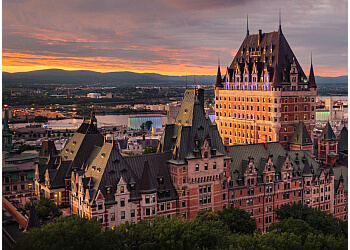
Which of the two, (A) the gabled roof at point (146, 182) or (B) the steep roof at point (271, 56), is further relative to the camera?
(B) the steep roof at point (271, 56)

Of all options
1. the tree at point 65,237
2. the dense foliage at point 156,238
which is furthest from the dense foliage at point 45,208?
the tree at point 65,237

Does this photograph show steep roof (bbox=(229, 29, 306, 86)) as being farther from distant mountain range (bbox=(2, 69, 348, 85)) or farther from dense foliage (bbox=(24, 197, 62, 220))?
dense foliage (bbox=(24, 197, 62, 220))

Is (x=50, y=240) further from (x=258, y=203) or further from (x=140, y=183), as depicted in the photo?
(x=258, y=203)

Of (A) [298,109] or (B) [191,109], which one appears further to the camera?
(A) [298,109]

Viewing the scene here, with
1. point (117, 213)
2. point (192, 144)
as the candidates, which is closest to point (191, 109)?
point (192, 144)

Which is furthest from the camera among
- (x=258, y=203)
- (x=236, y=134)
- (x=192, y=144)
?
(x=236, y=134)

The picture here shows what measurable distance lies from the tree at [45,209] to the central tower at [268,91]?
3994 centimetres

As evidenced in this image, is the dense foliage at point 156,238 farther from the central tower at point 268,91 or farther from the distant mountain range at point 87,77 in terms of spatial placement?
the central tower at point 268,91

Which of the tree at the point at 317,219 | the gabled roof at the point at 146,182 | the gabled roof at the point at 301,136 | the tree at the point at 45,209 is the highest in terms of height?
the gabled roof at the point at 301,136

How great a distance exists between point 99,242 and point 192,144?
20.9 meters

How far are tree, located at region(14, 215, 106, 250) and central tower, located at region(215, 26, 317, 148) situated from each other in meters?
47.2

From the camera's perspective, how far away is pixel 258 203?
6019 centimetres

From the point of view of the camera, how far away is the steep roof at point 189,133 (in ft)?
175

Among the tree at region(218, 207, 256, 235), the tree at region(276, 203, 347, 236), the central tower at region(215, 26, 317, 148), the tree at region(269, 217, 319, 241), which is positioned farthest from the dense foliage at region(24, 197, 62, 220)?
the central tower at region(215, 26, 317, 148)
